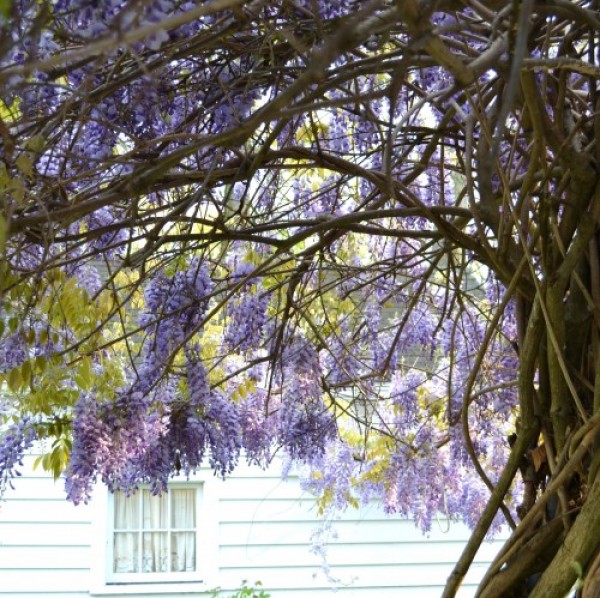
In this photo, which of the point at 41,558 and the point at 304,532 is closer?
the point at 41,558

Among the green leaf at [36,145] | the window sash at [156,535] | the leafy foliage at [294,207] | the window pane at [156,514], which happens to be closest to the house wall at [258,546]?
the window sash at [156,535]

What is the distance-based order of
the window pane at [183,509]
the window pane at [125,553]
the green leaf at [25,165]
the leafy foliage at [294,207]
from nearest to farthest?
the leafy foliage at [294,207] < the green leaf at [25,165] < the window pane at [125,553] < the window pane at [183,509]

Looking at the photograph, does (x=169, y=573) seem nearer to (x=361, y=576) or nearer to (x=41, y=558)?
(x=41, y=558)

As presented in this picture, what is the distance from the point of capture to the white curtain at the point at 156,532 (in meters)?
6.87

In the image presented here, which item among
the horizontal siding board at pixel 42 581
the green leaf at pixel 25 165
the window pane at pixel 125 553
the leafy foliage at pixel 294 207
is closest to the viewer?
the leafy foliage at pixel 294 207

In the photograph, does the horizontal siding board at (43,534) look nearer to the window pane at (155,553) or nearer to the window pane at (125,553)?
the window pane at (125,553)

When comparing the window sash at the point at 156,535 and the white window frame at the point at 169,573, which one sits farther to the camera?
the window sash at the point at 156,535

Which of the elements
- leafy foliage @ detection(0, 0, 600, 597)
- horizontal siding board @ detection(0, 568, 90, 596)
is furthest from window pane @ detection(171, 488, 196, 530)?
leafy foliage @ detection(0, 0, 600, 597)

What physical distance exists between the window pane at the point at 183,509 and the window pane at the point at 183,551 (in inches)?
2.4

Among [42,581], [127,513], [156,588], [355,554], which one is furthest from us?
[355,554]

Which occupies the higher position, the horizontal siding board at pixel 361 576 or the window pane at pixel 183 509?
the window pane at pixel 183 509

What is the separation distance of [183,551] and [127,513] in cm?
42

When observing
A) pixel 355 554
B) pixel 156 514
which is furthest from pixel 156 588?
pixel 355 554

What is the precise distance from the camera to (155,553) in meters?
6.91
